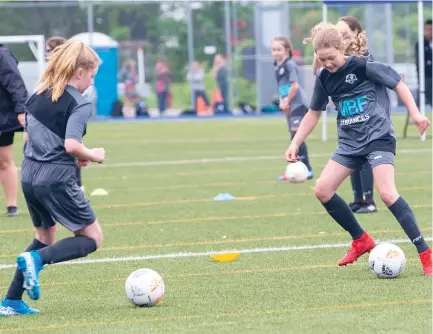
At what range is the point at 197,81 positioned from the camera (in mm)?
37812

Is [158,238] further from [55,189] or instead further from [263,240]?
[55,189]

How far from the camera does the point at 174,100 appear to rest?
40812 millimetres

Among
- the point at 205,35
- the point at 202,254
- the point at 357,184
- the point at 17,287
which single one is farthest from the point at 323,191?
the point at 205,35

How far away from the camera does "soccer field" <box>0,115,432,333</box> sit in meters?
6.58

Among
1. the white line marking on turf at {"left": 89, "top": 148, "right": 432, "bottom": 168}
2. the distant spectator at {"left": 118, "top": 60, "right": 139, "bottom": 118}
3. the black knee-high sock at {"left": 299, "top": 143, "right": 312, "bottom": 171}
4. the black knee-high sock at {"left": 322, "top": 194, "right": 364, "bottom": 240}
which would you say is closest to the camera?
the black knee-high sock at {"left": 322, "top": 194, "right": 364, "bottom": 240}

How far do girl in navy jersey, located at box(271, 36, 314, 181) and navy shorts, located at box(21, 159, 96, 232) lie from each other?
8646 mm

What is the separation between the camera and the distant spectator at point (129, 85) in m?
38.0

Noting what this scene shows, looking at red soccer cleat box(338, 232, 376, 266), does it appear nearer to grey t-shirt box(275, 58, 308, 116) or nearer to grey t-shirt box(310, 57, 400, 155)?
grey t-shirt box(310, 57, 400, 155)

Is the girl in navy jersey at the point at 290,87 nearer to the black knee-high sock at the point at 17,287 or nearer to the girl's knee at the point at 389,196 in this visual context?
the girl's knee at the point at 389,196

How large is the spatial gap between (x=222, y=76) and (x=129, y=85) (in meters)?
3.12

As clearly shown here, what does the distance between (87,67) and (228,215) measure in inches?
209

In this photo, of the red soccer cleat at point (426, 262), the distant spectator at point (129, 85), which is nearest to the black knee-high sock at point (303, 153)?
the red soccer cleat at point (426, 262)

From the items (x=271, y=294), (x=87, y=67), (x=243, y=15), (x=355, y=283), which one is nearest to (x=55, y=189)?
(x=87, y=67)

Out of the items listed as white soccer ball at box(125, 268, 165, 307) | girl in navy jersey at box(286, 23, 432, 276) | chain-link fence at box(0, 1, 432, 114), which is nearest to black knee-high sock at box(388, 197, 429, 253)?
girl in navy jersey at box(286, 23, 432, 276)
